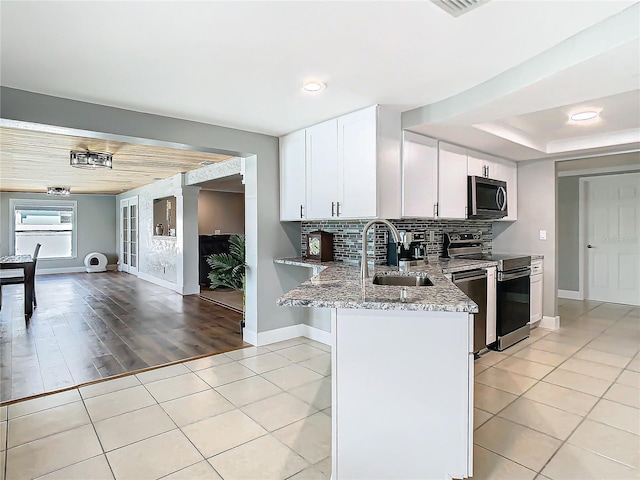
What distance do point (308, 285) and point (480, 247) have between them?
127 inches

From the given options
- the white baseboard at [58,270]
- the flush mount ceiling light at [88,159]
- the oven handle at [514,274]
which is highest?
the flush mount ceiling light at [88,159]

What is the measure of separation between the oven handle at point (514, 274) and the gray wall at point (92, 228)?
10988mm

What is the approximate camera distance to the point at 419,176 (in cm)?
350

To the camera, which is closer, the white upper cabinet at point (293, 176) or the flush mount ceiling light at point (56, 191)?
the white upper cabinet at point (293, 176)

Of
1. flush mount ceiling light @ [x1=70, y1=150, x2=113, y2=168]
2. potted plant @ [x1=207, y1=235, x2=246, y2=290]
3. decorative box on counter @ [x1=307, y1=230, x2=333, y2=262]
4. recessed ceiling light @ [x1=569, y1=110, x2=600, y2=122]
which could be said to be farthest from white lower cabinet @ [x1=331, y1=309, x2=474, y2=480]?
flush mount ceiling light @ [x1=70, y1=150, x2=113, y2=168]

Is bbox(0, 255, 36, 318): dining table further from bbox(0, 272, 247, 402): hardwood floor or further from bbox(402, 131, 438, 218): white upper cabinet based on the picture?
bbox(402, 131, 438, 218): white upper cabinet

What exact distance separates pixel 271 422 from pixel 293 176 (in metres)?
2.42

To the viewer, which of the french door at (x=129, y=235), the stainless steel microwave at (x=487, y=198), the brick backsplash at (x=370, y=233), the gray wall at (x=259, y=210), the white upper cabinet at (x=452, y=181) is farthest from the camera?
the french door at (x=129, y=235)

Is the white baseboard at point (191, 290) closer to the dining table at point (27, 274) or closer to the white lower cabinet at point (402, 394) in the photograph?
the dining table at point (27, 274)

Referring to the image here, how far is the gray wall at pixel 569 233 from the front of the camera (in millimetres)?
6340

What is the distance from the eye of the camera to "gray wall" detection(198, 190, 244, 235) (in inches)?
350

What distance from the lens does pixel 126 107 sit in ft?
10.0

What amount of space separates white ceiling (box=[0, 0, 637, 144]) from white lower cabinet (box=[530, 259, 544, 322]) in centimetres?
235

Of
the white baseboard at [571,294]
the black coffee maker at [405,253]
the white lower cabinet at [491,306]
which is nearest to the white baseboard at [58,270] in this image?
the black coffee maker at [405,253]
